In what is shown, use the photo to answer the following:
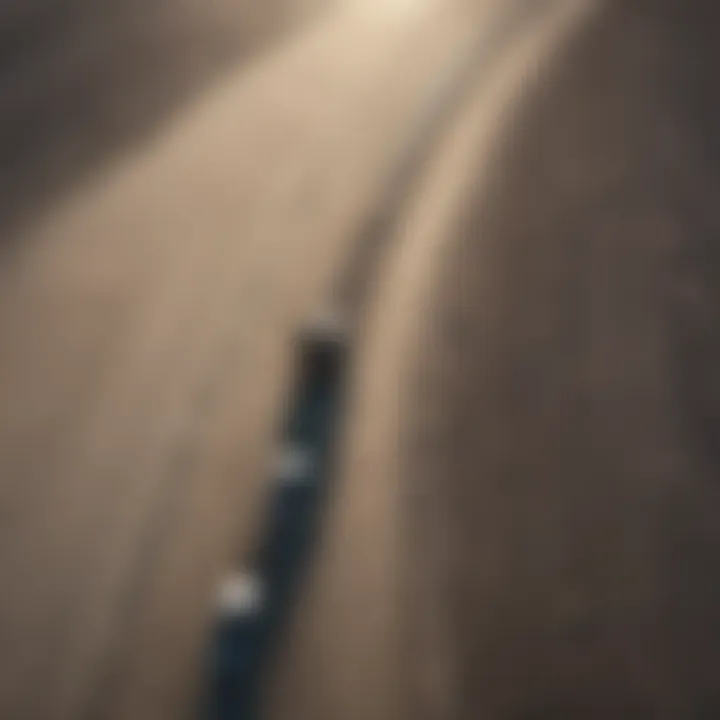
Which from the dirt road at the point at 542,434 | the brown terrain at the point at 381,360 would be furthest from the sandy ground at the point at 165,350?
the dirt road at the point at 542,434

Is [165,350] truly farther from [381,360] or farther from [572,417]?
[572,417]

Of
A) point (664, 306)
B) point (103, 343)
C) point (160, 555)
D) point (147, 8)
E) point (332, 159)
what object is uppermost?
point (147, 8)

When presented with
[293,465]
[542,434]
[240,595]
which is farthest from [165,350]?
[542,434]

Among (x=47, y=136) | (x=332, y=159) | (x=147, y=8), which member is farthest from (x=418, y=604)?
(x=147, y=8)

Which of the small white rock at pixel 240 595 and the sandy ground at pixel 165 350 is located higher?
the sandy ground at pixel 165 350

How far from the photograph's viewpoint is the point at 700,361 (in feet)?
6.00

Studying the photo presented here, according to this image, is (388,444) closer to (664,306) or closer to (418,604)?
(418,604)

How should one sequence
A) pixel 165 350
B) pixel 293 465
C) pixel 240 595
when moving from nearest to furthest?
pixel 240 595, pixel 293 465, pixel 165 350

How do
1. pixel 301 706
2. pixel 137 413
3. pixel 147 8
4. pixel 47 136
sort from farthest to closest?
pixel 147 8
pixel 47 136
pixel 137 413
pixel 301 706

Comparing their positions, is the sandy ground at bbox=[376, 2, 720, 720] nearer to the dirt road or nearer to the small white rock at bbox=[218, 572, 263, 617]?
the dirt road

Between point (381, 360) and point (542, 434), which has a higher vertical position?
point (381, 360)

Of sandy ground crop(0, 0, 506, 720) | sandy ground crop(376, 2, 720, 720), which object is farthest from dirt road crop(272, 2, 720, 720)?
sandy ground crop(0, 0, 506, 720)

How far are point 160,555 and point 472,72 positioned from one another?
1287 millimetres

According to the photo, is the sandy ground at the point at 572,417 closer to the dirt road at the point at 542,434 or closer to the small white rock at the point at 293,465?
the dirt road at the point at 542,434
